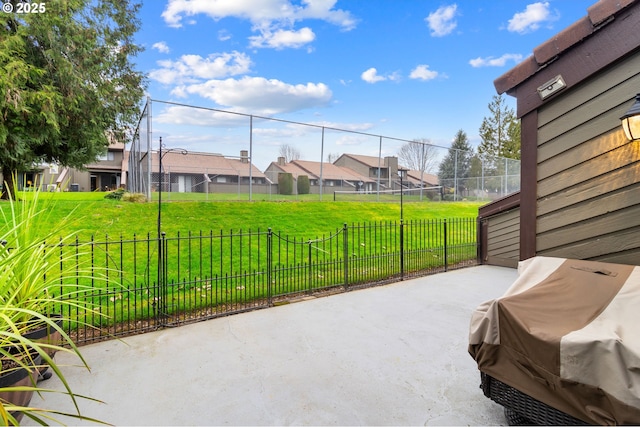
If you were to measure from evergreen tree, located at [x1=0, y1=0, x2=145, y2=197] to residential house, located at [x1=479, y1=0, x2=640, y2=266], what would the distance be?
1033cm

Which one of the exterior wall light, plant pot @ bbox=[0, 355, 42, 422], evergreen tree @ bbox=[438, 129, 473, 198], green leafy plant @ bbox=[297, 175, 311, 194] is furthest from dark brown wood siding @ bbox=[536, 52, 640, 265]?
evergreen tree @ bbox=[438, 129, 473, 198]

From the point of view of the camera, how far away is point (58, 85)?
29.1ft

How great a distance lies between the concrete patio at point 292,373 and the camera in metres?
2.14

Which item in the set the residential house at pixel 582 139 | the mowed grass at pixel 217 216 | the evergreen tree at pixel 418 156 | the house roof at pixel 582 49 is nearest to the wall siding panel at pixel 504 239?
the mowed grass at pixel 217 216

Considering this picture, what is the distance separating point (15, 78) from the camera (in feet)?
25.1

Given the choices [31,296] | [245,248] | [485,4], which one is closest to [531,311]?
[31,296]

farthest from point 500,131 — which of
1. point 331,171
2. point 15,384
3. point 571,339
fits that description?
point 15,384

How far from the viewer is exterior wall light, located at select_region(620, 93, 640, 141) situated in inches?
77.7

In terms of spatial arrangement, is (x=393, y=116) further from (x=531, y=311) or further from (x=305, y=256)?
(x=531, y=311)

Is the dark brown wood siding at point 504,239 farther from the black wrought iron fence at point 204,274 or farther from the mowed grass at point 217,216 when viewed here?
the mowed grass at point 217,216

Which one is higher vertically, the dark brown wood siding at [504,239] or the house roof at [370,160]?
the house roof at [370,160]

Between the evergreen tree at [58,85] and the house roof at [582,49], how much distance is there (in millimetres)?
10196

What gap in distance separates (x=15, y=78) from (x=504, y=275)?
1196cm

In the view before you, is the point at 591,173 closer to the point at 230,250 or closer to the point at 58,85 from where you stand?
the point at 230,250
